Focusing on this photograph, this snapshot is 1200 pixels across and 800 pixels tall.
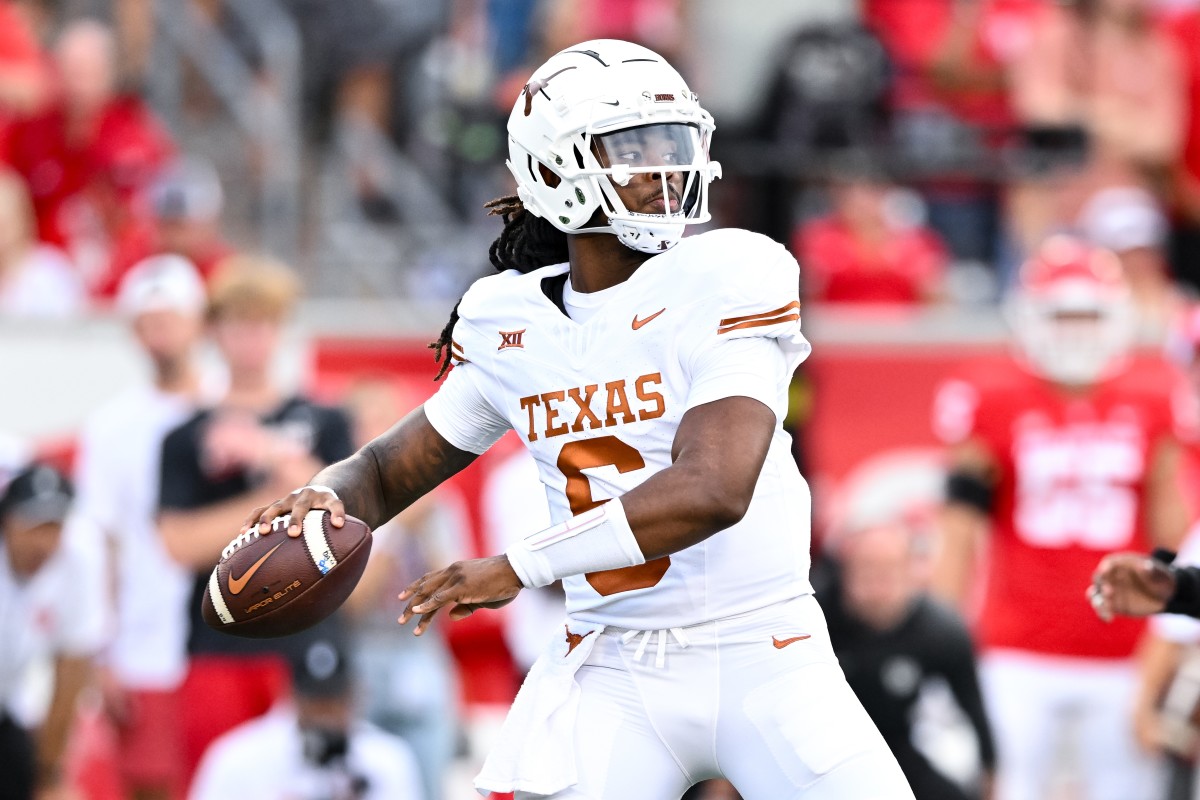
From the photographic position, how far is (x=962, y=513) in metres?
7.14

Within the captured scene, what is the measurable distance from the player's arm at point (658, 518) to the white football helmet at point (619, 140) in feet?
1.46

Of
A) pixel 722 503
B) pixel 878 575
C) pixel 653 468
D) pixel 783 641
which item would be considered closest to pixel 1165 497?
pixel 878 575

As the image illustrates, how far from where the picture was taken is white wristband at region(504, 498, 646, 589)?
346cm

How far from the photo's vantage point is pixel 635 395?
370 centimetres

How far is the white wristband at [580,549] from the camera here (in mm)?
3455

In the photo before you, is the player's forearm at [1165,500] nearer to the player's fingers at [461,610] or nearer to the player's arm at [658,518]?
the player's arm at [658,518]

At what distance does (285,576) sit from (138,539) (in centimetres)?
335

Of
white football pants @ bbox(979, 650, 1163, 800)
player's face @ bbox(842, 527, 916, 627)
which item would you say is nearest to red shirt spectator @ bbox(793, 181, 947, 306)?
white football pants @ bbox(979, 650, 1163, 800)

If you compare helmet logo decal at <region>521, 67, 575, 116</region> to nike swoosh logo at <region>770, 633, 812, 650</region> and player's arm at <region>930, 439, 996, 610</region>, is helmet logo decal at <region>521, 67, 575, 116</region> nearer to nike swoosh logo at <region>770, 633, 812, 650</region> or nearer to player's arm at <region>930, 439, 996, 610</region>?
nike swoosh logo at <region>770, 633, 812, 650</region>

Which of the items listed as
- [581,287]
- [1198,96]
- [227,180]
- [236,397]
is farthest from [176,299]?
[1198,96]

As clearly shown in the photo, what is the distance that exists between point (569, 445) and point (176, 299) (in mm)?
3520

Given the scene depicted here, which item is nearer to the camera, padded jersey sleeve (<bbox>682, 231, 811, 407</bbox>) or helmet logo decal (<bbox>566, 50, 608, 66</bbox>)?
padded jersey sleeve (<bbox>682, 231, 811, 407</bbox>)

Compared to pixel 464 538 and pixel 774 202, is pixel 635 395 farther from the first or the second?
pixel 774 202

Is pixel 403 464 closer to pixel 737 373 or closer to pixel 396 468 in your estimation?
pixel 396 468
